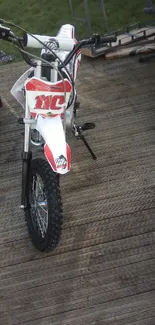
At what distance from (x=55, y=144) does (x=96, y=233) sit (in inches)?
26.1

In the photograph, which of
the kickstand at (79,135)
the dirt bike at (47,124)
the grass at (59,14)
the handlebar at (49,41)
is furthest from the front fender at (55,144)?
the grass at (59,14)

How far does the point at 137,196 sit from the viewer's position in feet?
10.3

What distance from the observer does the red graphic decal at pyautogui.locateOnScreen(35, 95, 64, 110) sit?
8.52 feet

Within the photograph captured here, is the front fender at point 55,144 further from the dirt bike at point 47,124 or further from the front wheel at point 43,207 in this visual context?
the front wheel at point 43,207

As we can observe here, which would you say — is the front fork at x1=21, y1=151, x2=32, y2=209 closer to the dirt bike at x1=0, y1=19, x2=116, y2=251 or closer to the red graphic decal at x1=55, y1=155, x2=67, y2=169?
the dirt bike at x1=0, y1=19, x2=116, y2=251

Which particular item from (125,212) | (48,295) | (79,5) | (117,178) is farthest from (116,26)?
(48,295)

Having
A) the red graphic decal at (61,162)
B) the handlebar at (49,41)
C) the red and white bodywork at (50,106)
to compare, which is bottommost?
the red graphic decal at (61,162)

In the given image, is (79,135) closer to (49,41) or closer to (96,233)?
(96,233)

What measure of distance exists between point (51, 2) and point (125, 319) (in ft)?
16.0

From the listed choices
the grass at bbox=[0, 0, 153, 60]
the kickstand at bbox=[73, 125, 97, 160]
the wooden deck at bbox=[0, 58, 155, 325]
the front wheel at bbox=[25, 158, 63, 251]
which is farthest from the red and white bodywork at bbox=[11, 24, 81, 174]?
the grass at bbox=[0, 0, 153, 60]

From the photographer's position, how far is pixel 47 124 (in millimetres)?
2625

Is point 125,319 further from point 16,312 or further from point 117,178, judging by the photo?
point 117,178

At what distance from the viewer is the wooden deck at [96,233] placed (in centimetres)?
250

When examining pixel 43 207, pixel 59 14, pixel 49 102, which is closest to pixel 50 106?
pixel 49 102
